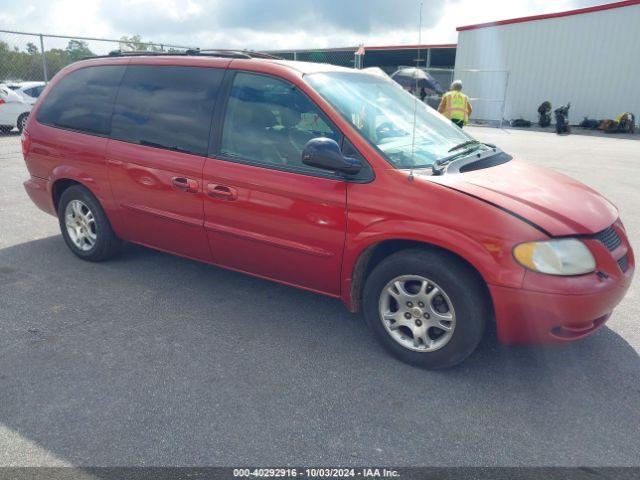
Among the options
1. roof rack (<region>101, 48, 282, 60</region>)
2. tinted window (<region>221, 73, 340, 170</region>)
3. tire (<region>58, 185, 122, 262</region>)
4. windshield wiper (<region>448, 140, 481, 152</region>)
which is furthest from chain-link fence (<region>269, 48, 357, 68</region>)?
tinted window (<region>221, 73, 340, 170</region>)

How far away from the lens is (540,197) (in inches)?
113

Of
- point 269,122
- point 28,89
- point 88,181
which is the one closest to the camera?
point 269,122

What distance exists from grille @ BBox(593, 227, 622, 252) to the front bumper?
41 millimetres

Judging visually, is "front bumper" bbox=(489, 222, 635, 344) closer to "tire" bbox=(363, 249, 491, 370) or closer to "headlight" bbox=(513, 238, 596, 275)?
"headlight" bbox=(513, 238, 596, 275)

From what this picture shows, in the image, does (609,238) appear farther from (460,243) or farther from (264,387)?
(264,387)

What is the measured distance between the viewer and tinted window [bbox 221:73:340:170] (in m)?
3.23

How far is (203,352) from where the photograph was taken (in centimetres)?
313

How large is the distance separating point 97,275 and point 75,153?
106 cm

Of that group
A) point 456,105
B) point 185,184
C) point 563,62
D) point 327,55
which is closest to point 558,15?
point 563,62

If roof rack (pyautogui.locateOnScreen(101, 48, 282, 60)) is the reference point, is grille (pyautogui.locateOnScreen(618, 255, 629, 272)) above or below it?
below

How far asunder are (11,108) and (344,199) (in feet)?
44.7

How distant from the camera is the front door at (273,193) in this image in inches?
123

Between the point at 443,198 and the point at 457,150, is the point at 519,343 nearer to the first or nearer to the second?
the point at 443,198

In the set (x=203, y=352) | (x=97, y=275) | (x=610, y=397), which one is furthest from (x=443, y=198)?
(x=97, y=275)
